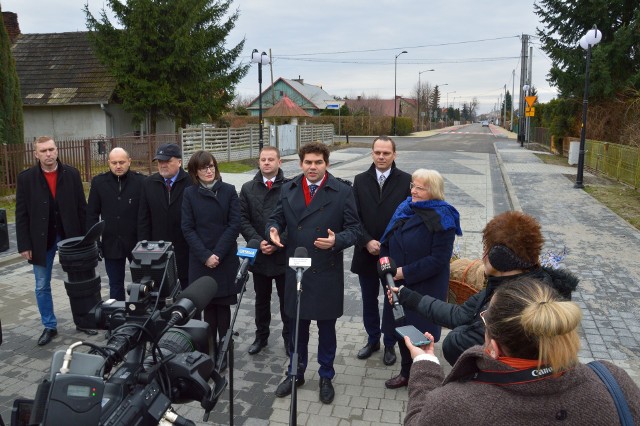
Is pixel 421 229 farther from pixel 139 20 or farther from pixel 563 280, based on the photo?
pixel 139 20

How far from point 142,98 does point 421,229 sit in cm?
2031

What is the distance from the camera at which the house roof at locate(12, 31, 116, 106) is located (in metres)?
21.9

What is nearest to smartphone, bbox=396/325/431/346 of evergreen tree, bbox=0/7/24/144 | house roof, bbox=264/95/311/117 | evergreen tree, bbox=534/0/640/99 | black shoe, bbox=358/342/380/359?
black shoe, bbox=358/342/380/359

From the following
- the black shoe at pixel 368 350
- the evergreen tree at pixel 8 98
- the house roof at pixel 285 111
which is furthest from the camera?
the house roof at pixel 285 111

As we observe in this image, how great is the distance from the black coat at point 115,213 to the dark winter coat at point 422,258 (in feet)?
8.70

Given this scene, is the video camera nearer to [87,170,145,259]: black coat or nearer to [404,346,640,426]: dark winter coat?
[404,346,640,426]: dark winter coat

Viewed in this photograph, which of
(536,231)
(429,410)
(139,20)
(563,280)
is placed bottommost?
(429,410)

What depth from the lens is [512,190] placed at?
586 inches

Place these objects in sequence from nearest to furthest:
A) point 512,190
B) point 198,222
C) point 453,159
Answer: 1. point 198,222
2. point 512,190
3. point 453,159

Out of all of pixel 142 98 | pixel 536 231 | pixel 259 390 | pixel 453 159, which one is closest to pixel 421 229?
pixel 536 231

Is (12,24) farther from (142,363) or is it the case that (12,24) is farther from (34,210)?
(142,363)

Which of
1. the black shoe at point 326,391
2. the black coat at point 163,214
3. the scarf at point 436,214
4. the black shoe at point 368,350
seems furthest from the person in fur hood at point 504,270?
the black coat at point 163,214

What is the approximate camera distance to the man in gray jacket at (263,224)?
4.72m

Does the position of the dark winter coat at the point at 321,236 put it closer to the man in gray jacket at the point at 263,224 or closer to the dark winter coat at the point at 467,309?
the man in gray jacket at the point at 263,224
